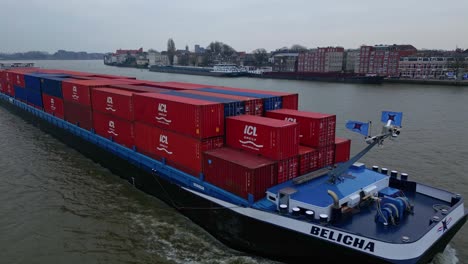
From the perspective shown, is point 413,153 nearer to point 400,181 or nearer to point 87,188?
point 400,181

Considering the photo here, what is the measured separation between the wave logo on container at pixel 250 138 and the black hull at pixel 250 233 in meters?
2.75

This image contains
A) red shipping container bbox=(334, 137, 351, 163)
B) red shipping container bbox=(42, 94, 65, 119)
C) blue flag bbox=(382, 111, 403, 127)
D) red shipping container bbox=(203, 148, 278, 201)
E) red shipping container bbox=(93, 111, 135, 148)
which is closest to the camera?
blue flag bbox=(382, 111, 403, 127)

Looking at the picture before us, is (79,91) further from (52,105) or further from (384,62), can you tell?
(384,62)

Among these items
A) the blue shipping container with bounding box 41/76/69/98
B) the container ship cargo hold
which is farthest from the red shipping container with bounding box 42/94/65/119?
the container ship cargo hold

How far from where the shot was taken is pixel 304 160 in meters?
14.0

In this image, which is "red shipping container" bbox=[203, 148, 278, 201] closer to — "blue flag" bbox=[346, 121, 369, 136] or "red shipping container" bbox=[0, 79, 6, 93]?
"blue flag" bbox=[346, 121, 369, 136]

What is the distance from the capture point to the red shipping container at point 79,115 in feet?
76.9

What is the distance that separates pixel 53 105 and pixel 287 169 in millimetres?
24213

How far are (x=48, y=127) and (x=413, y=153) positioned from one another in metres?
31.1

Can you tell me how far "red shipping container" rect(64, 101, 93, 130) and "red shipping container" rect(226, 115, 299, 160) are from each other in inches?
521

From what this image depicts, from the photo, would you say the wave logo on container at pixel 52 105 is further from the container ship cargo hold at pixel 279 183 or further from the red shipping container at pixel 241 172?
the red shipping container at pixel 241 172

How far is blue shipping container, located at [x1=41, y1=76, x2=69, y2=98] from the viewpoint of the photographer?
90.3 ft

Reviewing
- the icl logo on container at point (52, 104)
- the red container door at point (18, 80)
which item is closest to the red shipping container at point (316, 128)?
the icl logo on container at point (52, 104)

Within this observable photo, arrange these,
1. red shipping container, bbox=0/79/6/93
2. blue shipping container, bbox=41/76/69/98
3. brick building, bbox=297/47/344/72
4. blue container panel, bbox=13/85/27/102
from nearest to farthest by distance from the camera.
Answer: blue shipping container, bbox=41/76/69/98
blue container panel, bbox=13/85/27/102
red shipping container, bbox=0/79/6/93
brick building, bbox=297/47/344/72
